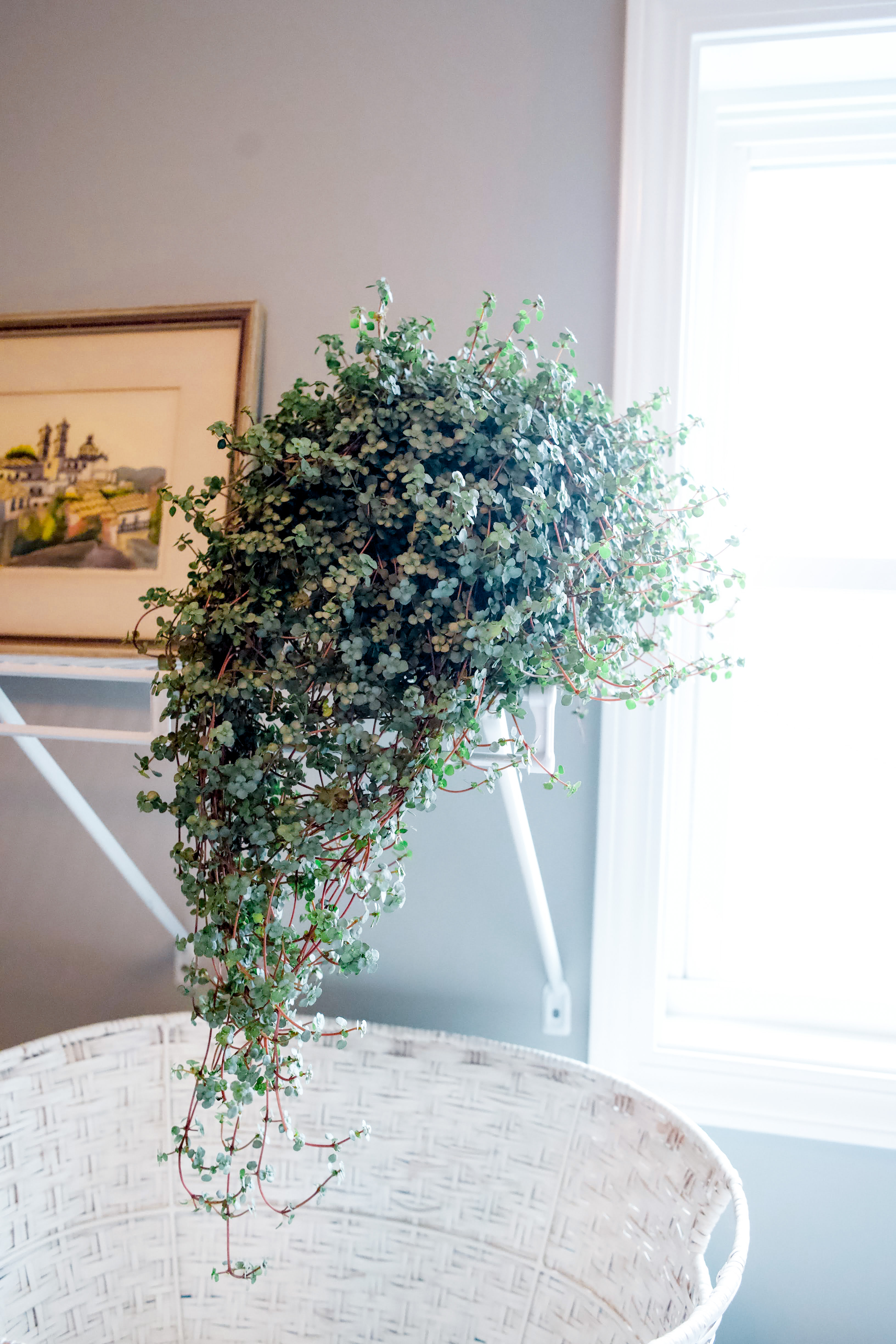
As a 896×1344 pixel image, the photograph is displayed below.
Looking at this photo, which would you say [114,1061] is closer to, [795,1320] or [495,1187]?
[495,1187]

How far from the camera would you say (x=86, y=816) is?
107cm

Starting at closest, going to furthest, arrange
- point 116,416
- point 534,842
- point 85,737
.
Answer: point 85,737 < point 534,842 < point 116,416

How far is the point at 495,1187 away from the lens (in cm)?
102

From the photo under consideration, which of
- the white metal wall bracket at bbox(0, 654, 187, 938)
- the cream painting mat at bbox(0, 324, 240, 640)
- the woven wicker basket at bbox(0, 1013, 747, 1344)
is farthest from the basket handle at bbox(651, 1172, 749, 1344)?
the cream painting mat at bbox(0, 324, 240, 640)

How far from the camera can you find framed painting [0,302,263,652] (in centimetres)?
124

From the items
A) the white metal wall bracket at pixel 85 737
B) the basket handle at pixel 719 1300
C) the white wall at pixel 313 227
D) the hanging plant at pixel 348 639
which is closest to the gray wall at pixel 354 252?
the white wall at pixel 313 227

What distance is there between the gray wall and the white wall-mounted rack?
32 mm

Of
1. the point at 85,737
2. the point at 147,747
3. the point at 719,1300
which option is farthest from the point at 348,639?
the point at 147,747

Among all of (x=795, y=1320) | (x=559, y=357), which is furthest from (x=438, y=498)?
(x=795, y=1320)

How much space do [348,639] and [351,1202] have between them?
780 millimetres

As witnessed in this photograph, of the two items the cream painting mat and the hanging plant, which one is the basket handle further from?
the cream painting mat

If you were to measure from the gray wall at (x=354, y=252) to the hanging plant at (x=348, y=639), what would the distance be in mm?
490

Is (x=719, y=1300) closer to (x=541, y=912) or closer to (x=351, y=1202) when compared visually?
(x=541, y=912)

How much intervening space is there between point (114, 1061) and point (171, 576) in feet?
2.07
